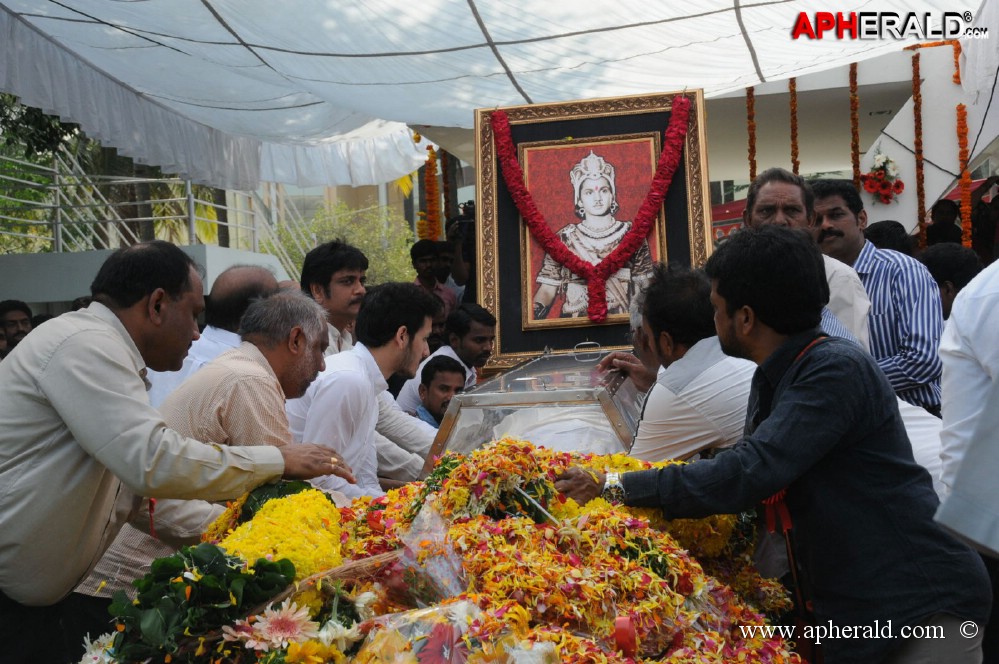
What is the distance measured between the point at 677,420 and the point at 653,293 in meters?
0.47

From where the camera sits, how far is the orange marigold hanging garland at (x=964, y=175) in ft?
30.1

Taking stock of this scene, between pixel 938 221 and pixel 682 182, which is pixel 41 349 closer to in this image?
pixel 682 182

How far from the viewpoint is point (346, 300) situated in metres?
5.30

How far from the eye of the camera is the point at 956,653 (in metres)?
2.20

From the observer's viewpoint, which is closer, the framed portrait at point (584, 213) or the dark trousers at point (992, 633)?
the dark trousers at point (992, 633)

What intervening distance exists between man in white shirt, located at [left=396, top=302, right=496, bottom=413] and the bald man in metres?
1.45

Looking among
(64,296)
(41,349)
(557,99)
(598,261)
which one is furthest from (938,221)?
(64,296)

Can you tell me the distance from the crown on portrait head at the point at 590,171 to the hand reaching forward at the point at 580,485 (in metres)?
4.08

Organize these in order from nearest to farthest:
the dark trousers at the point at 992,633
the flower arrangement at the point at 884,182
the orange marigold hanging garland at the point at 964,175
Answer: the dark trousers at the point at 992,633, the orange marigold hanging garland at the point at 964,175, the flower arrangement at the point at 884,182

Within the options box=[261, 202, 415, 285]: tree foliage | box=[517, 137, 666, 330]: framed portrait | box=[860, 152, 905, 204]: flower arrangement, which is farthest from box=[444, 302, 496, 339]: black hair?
box=[261, 202, 415, 285]: tree foliage

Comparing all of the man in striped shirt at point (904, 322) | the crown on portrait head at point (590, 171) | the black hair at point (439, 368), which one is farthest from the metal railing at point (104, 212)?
the man in striped shirt at point (904, 322)

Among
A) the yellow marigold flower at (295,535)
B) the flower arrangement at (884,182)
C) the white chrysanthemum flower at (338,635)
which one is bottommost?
the white chrysanthemum flower at (338,635)

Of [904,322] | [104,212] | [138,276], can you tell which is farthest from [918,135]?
[104,212]

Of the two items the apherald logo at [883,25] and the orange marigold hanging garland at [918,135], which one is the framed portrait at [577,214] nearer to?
the apherald logo at [883,25]
